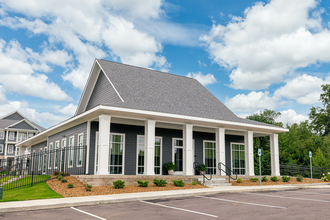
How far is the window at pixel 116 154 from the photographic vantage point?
18.3 meters

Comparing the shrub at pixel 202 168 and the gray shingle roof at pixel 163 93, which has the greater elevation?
the gray shingle roof at pixel 163 93

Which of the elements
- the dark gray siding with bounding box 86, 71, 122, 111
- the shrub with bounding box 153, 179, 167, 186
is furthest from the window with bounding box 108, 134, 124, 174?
the shrub with bounding box 153, 179, 167, 186

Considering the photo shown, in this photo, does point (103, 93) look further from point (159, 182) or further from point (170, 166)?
point (159, 182)

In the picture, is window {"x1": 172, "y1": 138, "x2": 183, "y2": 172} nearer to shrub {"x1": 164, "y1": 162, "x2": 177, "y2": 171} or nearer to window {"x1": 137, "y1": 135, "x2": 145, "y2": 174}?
shrub {"x1": 164, "y1": 162, "x2": 177, "y2": 171}

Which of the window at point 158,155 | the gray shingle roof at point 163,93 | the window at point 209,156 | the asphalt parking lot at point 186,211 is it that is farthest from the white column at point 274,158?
the asphalt parking lot at point 186,211

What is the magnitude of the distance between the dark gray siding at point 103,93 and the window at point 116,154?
2.47m

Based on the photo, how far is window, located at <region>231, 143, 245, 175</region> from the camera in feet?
78.3

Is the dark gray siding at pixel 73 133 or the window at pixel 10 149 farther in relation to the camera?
the window at pixel 10 149

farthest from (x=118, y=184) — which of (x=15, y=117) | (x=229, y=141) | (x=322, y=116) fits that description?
(x=15, y=117)

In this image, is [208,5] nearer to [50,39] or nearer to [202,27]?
[202,27]

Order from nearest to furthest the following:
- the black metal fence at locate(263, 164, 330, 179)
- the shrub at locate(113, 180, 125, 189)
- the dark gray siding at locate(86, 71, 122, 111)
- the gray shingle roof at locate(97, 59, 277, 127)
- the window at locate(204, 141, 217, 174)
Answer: the shrub at locate(113, 180, 125, 189) → the gray shingle roof at locate(97, 59, 277, 127) → the dark gray siding at locate(86, 71, 122, 111) → the window at locate(204, 141, 217, 174) → the black metal fence at locate(263, 164, 330, 179)

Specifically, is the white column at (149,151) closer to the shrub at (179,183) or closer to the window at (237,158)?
the shrub at (179,183)

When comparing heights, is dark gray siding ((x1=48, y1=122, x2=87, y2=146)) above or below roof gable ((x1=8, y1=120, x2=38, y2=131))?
below

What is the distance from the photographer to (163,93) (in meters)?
21.0
